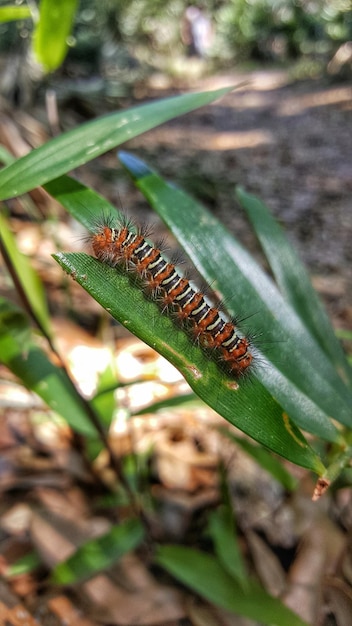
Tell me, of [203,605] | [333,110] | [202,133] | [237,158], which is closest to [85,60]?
[202,133]

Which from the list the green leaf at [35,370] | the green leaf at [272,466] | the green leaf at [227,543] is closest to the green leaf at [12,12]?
the green leaf at [35,370]

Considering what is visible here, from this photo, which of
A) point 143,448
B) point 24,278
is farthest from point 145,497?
point 24,278

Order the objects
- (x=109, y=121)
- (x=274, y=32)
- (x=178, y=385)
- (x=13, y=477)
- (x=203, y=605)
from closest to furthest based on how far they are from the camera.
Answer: (x=109, y=121) < (x=203, y=605) < (x=13, y=477) < (x=178, y=385) < (x=274, y=32)

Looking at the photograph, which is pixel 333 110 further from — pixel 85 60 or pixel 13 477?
pixel 13 477

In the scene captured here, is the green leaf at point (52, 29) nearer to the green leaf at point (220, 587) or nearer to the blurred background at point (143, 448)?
the blurred background at point (143, 448)

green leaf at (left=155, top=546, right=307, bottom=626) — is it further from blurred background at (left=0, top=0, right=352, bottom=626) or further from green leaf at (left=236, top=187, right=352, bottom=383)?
green leaf at (left=236, top=187, right=352, bottom=383)
